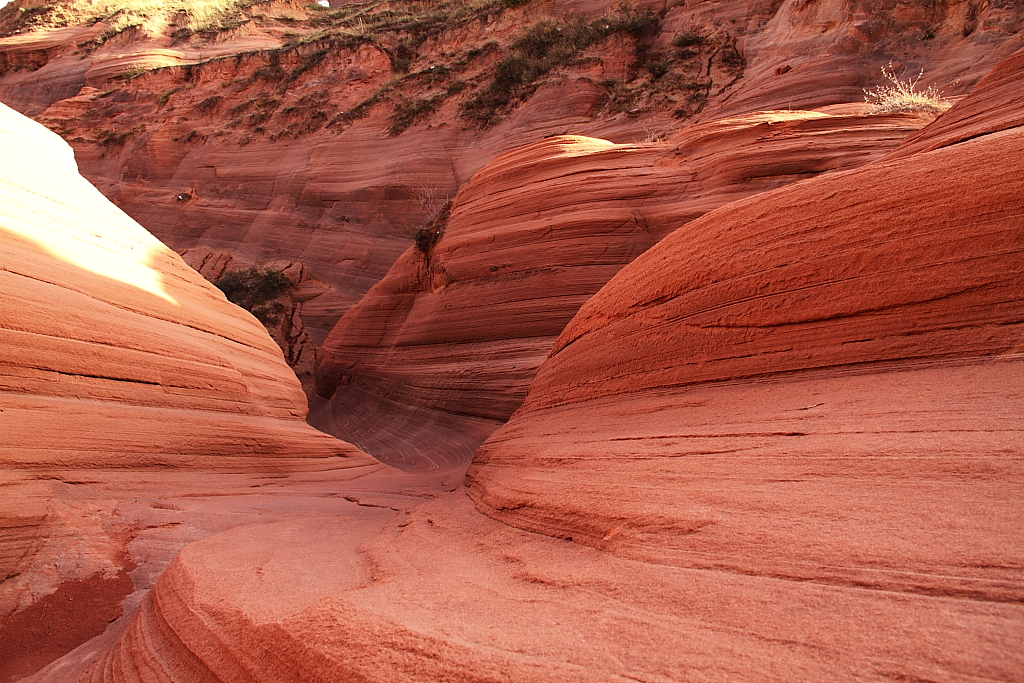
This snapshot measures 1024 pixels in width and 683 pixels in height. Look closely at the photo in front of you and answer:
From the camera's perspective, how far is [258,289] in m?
19.1

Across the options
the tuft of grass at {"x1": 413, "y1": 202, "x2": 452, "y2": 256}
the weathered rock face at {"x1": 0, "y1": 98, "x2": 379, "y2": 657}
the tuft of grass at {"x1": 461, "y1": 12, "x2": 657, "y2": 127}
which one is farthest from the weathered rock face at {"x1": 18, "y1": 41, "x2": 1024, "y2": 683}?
the tuft of grass at {"x1": 461, "y1": 12, "x2": 657, "y2": 127}

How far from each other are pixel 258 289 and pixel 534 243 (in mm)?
10697

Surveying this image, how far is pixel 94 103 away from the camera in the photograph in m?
30.0

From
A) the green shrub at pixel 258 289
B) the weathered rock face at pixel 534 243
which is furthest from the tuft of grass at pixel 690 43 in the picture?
the green shrub at pixel 258 289

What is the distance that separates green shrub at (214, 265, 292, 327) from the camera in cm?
1820

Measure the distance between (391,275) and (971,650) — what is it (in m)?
13.8

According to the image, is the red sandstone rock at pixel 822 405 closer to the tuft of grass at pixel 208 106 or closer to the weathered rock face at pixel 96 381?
the weathered rock face at pixel 96 381

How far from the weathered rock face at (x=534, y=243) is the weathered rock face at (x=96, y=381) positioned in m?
2.88

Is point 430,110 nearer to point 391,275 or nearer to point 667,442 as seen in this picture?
point 391,275

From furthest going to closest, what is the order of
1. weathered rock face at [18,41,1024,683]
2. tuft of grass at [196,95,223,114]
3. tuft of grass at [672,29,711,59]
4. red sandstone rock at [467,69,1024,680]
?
tuft of grass at [196,95,223,114] < tuft of grass at [672,29,711,59] < red sandstone rock at [467,69,1024,680] < weathered rock face at [18,41,1024,683]

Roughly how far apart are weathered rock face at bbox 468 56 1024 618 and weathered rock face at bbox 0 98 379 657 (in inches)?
118

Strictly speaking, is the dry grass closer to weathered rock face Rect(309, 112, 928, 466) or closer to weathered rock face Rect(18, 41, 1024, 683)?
weathered rock face Rect(309, 112, 928, 466)

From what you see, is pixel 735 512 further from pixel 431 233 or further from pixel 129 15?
pixel 129 15

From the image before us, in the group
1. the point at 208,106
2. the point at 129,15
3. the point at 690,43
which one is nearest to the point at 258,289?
the point at 208,106
